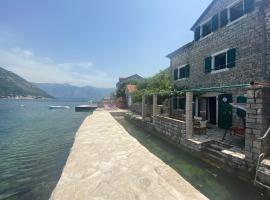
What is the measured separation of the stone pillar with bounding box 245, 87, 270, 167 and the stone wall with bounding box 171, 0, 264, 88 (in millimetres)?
4325

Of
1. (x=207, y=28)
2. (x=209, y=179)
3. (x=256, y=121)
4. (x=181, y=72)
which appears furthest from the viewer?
(x=181, y=72)

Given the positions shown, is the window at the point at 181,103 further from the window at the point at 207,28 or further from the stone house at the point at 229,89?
the window at the point at 207,28

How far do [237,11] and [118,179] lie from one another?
39.1 ft

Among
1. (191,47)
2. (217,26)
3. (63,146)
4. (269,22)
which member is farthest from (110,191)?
(191,47)

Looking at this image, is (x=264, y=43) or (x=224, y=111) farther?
(x=224, y=111)

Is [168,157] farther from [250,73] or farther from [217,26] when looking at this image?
[217,26]

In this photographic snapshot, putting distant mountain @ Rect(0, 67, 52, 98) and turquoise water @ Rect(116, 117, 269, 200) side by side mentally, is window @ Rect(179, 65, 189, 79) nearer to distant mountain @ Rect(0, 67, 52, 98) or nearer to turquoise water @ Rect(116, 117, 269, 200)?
turquoise water @ Rect(116, 117, 269, 200)

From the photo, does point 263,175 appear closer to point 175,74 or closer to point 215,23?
point 215,23

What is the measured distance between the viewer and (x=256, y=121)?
6418 mm

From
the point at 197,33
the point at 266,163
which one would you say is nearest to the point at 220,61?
the point at 197,33

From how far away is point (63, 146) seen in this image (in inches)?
476

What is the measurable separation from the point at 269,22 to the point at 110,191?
10831mm

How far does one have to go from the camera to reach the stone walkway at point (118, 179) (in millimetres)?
5047

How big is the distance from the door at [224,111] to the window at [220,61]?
6.51ft
